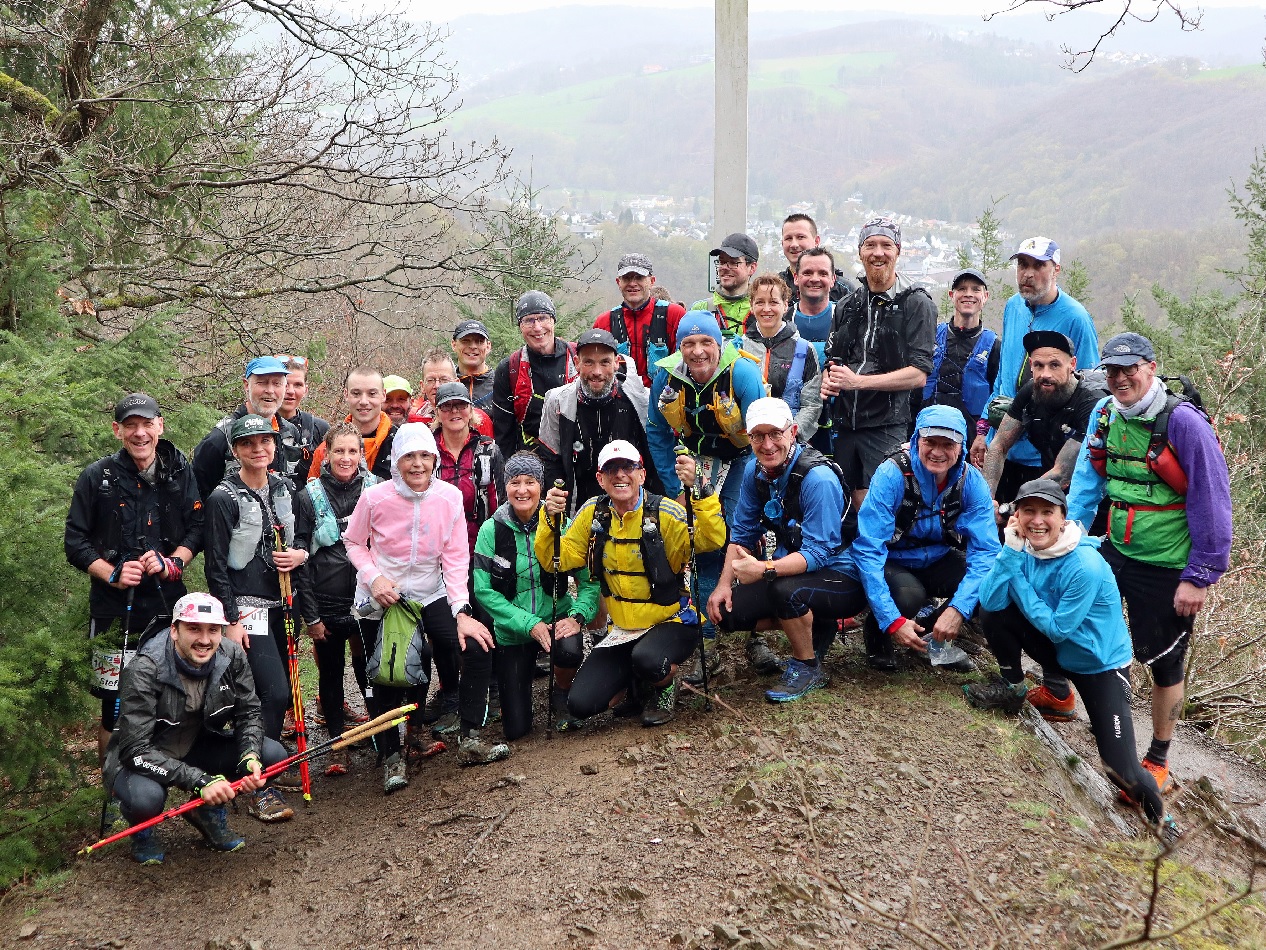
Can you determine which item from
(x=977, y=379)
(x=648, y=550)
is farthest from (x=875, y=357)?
(x=648, y=550)

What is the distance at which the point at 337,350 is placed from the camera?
20.4m

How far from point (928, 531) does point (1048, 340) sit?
1.52 meters

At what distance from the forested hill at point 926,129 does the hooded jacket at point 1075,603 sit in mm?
56202

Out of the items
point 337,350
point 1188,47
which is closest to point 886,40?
point 1188,47

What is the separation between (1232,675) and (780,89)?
361ft

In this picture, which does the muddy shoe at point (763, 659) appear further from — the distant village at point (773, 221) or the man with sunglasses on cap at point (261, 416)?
the distant village at point (773, 221)

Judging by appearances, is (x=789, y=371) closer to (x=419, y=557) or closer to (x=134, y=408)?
(x=419, y=557)

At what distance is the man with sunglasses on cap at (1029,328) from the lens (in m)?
6.53

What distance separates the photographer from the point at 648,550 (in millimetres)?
6004

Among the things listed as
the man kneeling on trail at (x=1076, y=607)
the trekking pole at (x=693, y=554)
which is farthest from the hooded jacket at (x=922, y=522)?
the trekking pole at (x=693, y=554)

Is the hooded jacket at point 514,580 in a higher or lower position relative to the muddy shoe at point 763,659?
higher

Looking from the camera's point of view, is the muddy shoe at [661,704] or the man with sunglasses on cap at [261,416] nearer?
the muddy shoe at [661,704]

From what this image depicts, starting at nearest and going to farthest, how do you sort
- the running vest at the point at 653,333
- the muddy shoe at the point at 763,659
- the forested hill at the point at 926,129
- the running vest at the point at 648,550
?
the running vest at the point at 648,550, the muddy shoe at the point at 763,659, the running vest at the point at 653,333, the forested hill at the point at 926,129

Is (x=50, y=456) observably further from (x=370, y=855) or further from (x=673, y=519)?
(x=673, y=519)
